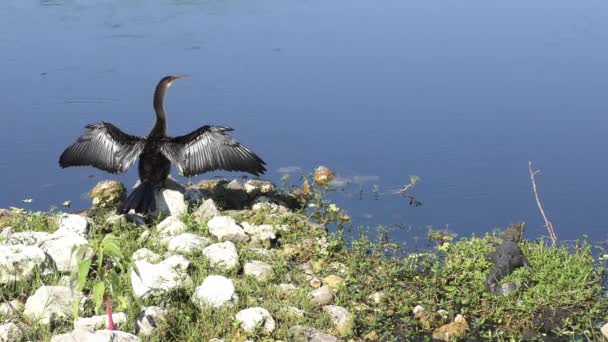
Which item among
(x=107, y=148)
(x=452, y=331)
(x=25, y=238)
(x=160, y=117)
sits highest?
(x=160, y=117)

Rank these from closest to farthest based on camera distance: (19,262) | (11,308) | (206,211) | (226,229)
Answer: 1. (11,308)
2. (19,262)
3. (226,229)
4. (206,211)

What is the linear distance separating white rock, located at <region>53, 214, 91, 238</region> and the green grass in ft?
0.44

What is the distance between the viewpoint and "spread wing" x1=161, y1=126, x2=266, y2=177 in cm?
793

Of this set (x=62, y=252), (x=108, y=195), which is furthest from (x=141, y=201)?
(x=62, y=252)

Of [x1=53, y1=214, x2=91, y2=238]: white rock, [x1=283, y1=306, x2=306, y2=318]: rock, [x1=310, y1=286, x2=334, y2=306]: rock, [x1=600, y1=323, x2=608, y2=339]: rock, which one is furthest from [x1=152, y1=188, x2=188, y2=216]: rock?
[x1=600, y1=323, x2=608, y2=339]: rock

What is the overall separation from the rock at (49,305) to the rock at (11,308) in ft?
0.29

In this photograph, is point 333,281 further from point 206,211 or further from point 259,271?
point 206,211

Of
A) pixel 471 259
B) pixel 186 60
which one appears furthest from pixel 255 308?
pixel 186 60

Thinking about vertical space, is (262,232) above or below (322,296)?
above

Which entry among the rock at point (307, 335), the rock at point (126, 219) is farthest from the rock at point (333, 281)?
the rock at point (126, 219)

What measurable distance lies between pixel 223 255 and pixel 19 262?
60.3 inches

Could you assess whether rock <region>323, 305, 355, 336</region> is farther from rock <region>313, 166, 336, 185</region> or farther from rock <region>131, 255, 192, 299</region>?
rock <region>313, 166, 336, 185</region>

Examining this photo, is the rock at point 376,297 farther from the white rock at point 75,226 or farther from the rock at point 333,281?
the white rock at point 75,226

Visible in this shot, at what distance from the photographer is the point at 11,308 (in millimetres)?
5570
